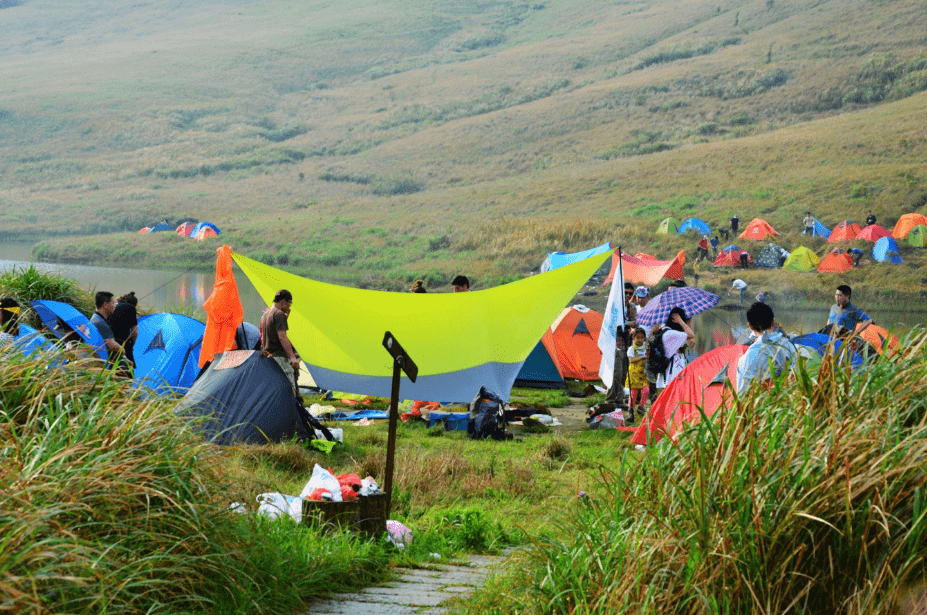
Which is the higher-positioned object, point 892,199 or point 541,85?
point 541,85

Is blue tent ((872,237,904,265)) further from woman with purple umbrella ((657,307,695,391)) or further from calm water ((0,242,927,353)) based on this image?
woman with purple umbrella ((657,307,695,391))

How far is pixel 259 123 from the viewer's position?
7181 centimetres

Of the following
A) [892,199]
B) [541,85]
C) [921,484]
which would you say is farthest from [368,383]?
[541,85]

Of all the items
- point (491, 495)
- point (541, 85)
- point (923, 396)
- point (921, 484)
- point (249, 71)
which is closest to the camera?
point (921, 484)

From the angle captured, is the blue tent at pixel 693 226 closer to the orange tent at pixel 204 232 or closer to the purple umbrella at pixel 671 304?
the orange tent at pixel 204 232

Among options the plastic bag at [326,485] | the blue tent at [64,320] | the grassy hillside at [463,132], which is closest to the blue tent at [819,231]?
the grassy hillside at [463,132]

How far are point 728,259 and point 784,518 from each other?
26980 millimetres

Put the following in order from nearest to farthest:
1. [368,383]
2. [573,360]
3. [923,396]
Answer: [923,396] < [368,383] < [573,360]

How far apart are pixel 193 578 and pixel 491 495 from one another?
322 centimetres

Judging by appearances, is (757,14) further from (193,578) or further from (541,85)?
(193,578)

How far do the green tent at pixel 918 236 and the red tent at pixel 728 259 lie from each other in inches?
207

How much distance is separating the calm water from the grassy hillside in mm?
5122

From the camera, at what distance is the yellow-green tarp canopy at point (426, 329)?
9070 mm

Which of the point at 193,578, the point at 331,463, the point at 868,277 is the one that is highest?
the point at 193,578
